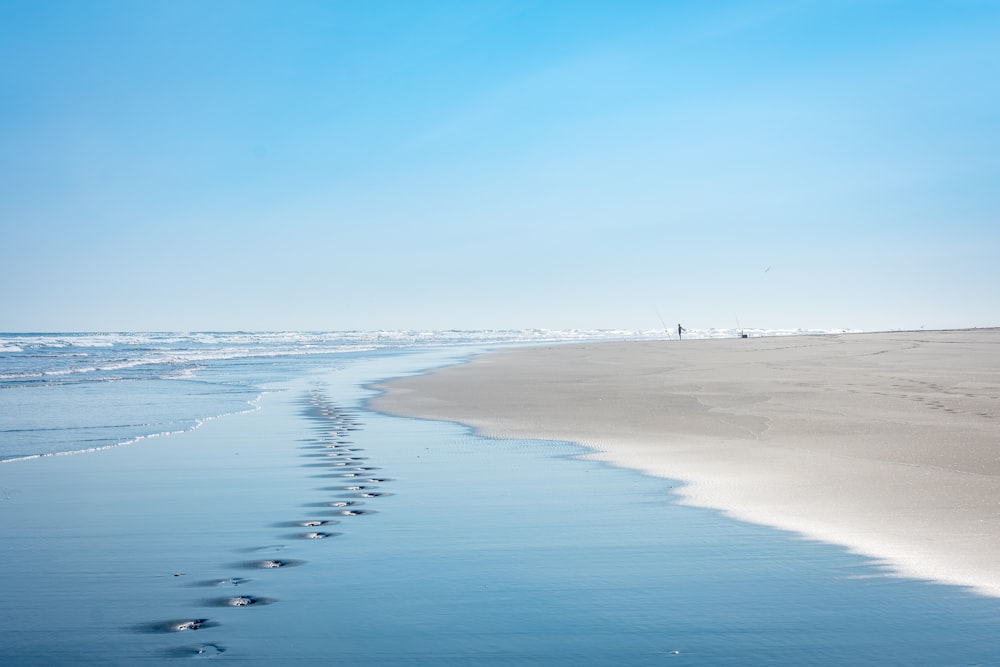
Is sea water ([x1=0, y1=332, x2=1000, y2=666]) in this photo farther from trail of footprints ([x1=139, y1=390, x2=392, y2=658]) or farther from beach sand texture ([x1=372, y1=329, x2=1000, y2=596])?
beach sand texture ([x1=372, y1=329, x2=1000, y2=596])

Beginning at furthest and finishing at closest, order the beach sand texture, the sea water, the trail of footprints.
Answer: the beach sand texture → the trail of footprints → the sea water

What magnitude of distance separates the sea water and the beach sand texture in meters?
0.46

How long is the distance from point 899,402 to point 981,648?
942 cm

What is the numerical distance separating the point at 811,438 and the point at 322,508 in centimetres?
514

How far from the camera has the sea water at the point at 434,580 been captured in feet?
10.2

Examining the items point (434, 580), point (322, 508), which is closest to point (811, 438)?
point (322, 508)

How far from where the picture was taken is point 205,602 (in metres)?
3.64

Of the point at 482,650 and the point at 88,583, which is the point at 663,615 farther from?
the point at 88,583

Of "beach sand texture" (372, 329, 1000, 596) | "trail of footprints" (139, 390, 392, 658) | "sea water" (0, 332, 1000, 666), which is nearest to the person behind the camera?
"sea water" (0, 332, 1000, 666)

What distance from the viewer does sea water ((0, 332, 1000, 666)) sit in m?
3.11

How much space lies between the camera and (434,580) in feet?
12.9

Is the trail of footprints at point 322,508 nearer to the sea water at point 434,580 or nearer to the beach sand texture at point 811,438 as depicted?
the sea water at point 434,580

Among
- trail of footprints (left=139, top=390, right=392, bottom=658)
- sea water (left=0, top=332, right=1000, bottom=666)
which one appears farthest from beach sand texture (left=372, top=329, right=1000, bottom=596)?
trail of footprints (left=139, top=390, right=392, bottom=658)

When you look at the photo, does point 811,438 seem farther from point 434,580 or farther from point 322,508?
point 434,580
